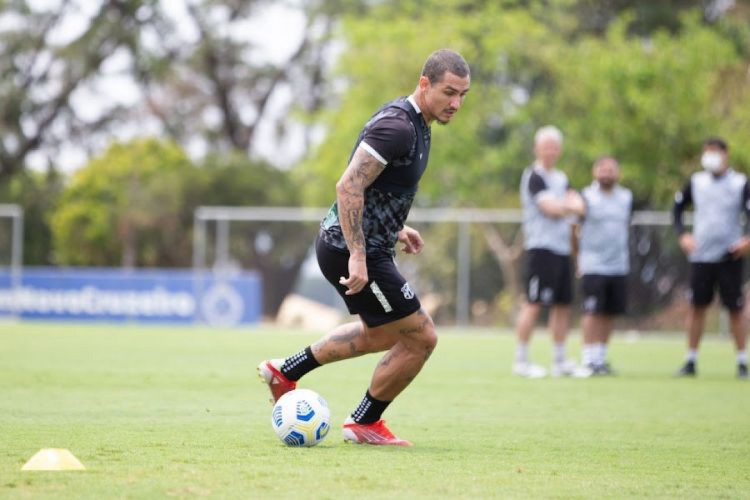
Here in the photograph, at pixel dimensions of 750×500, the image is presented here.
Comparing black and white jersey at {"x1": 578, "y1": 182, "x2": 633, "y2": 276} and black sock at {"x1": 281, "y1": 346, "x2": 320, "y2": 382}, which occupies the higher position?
black and white jersey at {"x1": 578, "y1": 182, "x2": 633, "y2": 276}

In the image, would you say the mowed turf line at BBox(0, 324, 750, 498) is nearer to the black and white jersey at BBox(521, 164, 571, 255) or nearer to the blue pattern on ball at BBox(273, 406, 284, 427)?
the blue pattern on ball at BBox(273, 406, 284, 427)

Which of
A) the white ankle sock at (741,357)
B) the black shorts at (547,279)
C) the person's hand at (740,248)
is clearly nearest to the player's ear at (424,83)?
the black shorts at (547,279)

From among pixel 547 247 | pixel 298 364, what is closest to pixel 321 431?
pixel 298 364

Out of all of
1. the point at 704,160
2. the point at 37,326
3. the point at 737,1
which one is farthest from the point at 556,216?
the point at 737,1

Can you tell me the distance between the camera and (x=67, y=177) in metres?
43.2

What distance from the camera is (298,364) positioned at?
7227 mm

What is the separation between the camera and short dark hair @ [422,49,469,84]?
264 inches

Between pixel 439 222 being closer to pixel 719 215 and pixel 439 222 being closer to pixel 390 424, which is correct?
pixel 719 215

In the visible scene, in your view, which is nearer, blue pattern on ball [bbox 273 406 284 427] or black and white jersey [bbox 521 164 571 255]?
blue pattern on ball [bbox 273 406 284 427]

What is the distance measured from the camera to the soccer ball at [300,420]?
6727 mm

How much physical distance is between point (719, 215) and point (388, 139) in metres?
7.36

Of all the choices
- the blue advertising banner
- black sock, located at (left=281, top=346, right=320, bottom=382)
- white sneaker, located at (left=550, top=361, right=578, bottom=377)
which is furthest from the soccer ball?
the blue advertising banner

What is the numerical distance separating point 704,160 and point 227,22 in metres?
35.3

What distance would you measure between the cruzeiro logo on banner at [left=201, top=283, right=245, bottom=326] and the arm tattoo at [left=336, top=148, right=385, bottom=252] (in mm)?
18275
